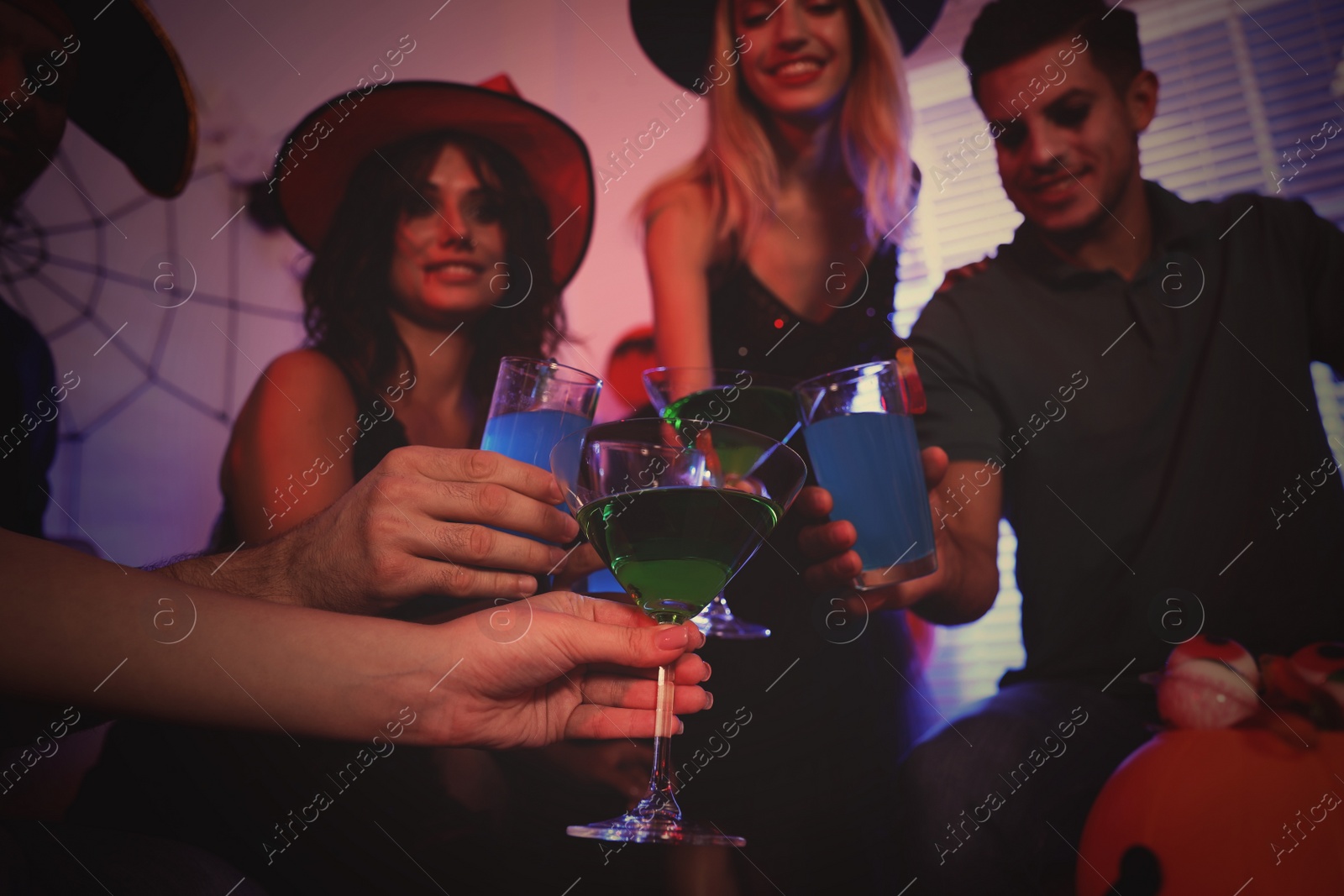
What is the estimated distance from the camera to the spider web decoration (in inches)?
79.0

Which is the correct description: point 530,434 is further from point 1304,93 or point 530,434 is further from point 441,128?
point 1304,93

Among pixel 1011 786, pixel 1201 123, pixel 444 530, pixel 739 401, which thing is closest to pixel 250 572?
pixel 444 530

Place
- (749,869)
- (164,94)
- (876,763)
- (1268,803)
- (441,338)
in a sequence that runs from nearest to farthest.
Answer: (749,869), (1268,803), (876,763), (441,338), (164,94)

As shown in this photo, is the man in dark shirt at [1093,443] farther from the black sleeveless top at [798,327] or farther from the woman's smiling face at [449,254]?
the woman's smiling face at [449,254]

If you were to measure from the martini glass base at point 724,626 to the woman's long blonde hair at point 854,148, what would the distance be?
0.95 m

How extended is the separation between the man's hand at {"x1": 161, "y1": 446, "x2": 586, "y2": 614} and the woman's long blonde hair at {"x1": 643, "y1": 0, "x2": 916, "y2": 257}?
39.4 inches

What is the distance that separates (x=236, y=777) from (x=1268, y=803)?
155 cm

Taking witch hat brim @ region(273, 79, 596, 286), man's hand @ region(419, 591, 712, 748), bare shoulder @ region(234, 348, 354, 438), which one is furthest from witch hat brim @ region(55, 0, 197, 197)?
man's hand @ region(419, 591, 712, 748)

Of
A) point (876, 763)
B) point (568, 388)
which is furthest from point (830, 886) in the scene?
point (568, 388)

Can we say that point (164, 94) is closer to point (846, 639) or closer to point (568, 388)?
point (568, 388)

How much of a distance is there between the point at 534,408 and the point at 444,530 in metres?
0.28

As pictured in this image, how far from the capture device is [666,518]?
982 millimetres

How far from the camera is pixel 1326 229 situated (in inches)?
61.8

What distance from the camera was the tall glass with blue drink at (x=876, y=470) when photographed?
126 centimetres
